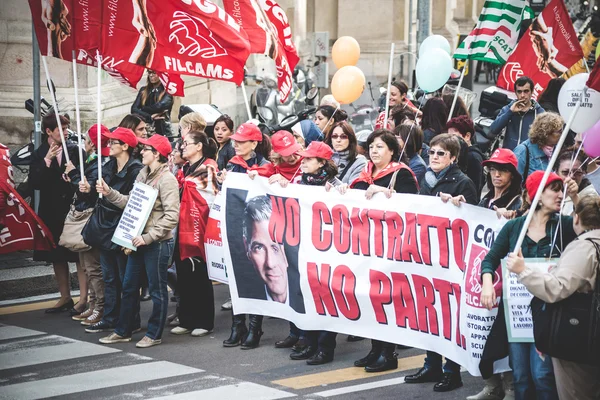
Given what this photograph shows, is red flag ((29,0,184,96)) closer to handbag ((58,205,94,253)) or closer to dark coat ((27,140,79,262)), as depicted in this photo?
dark coat ((27,140,79,262))

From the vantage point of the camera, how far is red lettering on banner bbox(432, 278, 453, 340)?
24.2 ft

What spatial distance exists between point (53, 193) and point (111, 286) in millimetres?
1369

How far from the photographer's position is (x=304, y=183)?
27.9 feet

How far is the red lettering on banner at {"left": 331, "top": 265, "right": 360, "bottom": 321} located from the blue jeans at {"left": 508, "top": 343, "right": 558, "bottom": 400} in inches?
62.8

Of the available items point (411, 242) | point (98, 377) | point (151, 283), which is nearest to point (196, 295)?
point (151, 283)

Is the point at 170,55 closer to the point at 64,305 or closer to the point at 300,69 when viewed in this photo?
the point at 64,305

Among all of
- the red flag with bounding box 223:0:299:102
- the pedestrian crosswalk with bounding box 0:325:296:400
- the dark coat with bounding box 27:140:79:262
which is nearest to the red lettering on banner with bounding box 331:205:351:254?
the pedestrian crosswalk with bounding box 0:325:296:400

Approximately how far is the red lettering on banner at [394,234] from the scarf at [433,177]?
0.45 meters

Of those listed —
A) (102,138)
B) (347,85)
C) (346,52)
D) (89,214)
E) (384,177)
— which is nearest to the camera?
(384,177)

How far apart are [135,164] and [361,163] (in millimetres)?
1948

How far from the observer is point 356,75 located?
1322 cm

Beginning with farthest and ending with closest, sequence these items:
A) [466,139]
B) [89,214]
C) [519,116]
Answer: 1. [519,116]
2. [466,139]
3. [89,214]

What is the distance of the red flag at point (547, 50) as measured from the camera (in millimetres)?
11430

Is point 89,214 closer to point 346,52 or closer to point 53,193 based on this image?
point 53,193
